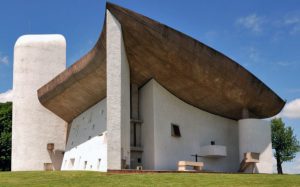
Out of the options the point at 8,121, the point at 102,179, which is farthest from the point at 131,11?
the point at 8,121

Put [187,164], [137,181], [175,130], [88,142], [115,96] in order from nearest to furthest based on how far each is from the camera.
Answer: [137,181] → [115,96] → [187,164] → [175,130] → [88,142]

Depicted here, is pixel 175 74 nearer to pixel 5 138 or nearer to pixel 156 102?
pixel 156 102

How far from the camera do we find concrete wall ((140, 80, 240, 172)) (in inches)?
1004

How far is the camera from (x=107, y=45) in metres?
21.9

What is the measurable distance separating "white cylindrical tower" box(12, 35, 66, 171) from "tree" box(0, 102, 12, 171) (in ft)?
33.6

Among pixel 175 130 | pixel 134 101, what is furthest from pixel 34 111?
pixel 175 130

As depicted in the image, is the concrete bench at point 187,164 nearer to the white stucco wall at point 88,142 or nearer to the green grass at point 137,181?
the white stucco wall at point 88,142

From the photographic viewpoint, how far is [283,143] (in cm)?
4719

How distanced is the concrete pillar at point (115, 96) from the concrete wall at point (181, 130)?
10.1 ft

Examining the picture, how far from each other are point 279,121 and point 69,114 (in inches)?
942

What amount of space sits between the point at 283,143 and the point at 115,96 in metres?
30.7

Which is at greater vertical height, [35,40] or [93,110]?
[35,40]

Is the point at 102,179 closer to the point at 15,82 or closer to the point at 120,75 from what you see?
the point at 120,75

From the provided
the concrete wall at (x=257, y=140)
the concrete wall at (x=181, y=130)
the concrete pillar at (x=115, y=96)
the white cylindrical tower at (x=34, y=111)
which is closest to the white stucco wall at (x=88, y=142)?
the white cylindrical tower at (x=34, y=111)
